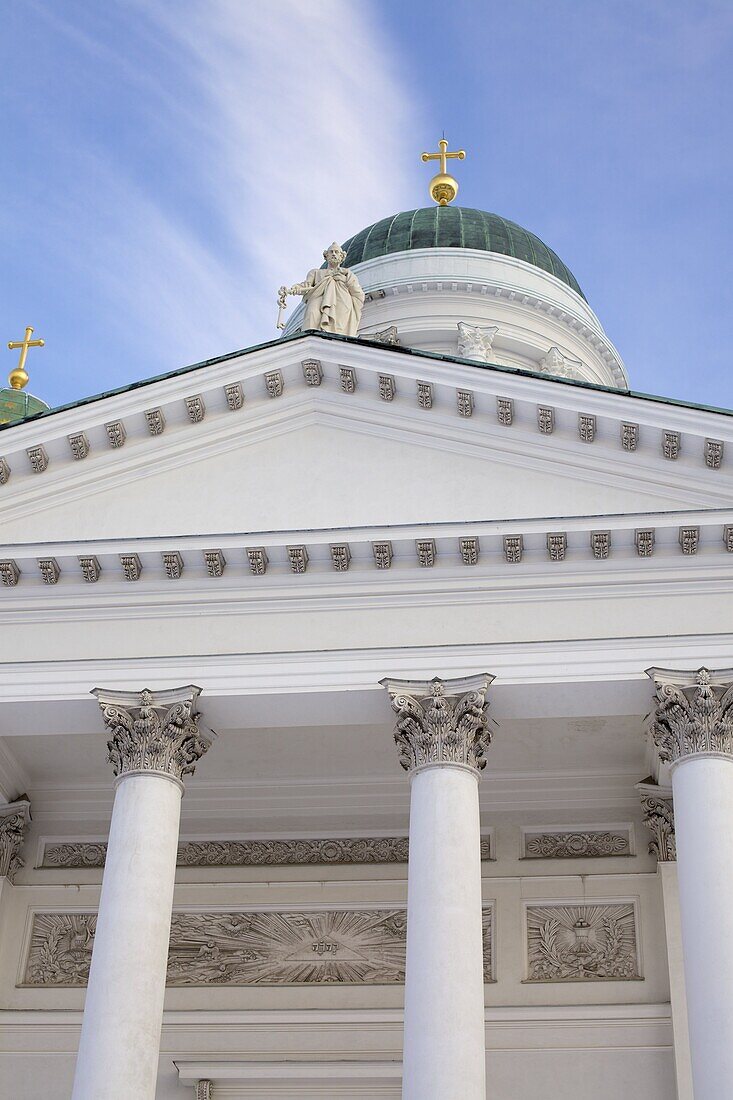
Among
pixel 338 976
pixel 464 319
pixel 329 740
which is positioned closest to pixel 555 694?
pixel 329 740

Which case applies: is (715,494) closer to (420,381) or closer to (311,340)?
(420,381)

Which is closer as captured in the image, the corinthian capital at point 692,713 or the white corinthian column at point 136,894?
the white corinthian column at point 136,894

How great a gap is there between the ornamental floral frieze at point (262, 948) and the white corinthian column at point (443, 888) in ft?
11.6

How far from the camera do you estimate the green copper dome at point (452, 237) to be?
28938 mm

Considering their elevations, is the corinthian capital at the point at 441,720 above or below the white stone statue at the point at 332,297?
below

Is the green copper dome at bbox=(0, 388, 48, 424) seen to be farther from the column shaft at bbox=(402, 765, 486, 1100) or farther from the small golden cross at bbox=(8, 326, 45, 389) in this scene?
the column shaft at bbox=(402, 765, 486, 1100)

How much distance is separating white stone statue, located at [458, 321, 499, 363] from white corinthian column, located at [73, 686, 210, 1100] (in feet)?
42.1

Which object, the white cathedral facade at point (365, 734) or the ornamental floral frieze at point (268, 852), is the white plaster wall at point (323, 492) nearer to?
the white cathedral facade at point (365, 734)

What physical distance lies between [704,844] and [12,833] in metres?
8.12

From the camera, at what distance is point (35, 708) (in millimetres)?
13477

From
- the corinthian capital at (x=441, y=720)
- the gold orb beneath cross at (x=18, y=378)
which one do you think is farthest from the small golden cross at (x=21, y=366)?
the corinthian capital at (x=441, y=720)

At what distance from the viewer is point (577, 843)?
616 inches

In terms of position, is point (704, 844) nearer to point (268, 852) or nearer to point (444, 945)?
point (444, 945)

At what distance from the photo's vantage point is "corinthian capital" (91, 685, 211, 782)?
42.0 ft
